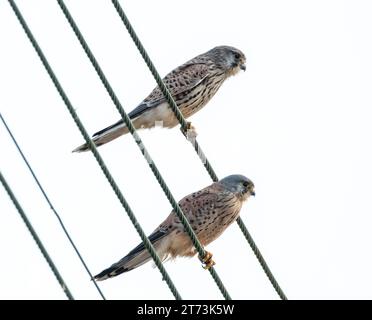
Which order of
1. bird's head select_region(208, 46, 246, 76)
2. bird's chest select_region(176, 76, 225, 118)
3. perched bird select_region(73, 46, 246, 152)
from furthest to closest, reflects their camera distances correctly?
bird's head select_region(208, 46, 246, 76) → bird's chest select_region(176, 76, 225, 118) → perched bird select_region(73, 46, 246, 152)

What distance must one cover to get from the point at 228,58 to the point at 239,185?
6.09ft

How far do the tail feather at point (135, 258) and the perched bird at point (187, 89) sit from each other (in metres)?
1.20

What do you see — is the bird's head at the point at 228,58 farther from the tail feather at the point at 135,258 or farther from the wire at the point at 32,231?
the wire at the point at 32,231

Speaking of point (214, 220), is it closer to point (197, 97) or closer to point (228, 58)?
point (197, 97)

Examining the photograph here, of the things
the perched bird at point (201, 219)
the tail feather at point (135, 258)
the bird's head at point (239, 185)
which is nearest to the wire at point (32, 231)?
the tail feather at point (135, 258)

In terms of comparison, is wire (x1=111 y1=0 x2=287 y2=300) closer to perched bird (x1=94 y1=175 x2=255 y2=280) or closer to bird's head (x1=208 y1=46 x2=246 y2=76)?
perched bird (x1=94 y1=175 x2=255 y2=280)

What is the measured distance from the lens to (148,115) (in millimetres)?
10883

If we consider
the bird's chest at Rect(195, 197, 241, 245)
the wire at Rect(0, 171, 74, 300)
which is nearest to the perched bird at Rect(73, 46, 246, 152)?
the bird's chest at Rect(195, 197, 241, 245)

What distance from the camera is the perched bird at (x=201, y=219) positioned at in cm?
970

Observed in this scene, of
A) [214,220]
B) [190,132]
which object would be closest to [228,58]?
[190,132]

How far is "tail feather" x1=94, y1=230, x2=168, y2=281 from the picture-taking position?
9.02m

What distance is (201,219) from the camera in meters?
9.89

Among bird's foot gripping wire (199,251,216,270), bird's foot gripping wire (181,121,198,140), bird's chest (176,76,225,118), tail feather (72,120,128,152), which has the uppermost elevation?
tail feather (72,120,128,152)
